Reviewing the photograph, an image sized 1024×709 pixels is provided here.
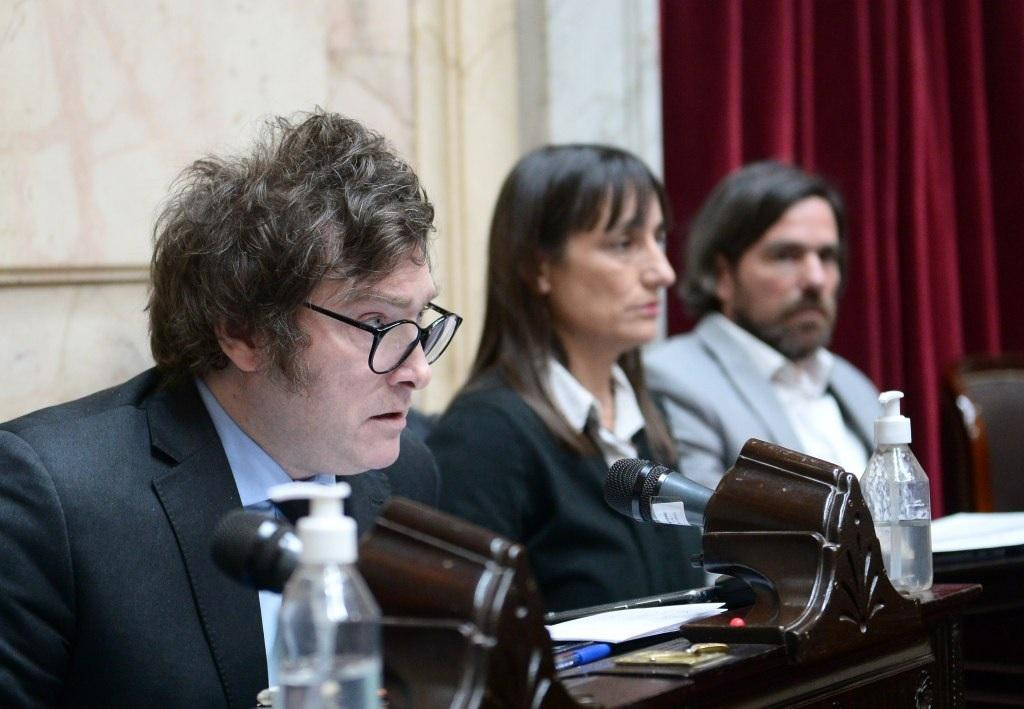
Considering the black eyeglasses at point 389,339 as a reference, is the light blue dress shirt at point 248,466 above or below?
below

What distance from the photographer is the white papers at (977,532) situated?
2166 mm

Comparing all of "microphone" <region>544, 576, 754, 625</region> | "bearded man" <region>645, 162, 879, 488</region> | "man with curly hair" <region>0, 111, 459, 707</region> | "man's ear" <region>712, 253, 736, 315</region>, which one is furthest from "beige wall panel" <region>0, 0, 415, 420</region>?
"man's ear" <region>712, 253, 736, 315</region>

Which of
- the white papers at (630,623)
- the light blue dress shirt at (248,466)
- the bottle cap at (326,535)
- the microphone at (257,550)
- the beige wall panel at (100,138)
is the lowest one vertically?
the white papers at (630,623)

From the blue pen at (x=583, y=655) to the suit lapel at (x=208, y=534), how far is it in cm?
50

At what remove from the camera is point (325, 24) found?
3072 mm

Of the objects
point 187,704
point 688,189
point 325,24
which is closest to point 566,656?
point 187,704

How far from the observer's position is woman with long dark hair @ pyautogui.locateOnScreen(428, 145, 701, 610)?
285 centimetres

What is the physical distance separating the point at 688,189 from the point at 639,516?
264cm

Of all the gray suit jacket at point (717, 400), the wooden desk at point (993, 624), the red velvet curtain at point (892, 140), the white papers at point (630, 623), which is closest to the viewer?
the white papers at point (630, 623)

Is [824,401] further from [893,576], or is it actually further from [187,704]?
[187,704]

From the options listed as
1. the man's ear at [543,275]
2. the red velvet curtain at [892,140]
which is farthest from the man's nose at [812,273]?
the man's ear at [543,275]

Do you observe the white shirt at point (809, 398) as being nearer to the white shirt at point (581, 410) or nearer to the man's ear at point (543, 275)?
the white shirt at point (581, 410)

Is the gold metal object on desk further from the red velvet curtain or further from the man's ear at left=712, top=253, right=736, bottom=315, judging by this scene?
the red velvet curtain

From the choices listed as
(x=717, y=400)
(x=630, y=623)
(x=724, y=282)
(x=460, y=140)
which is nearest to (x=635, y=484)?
(x=630, y=623)
